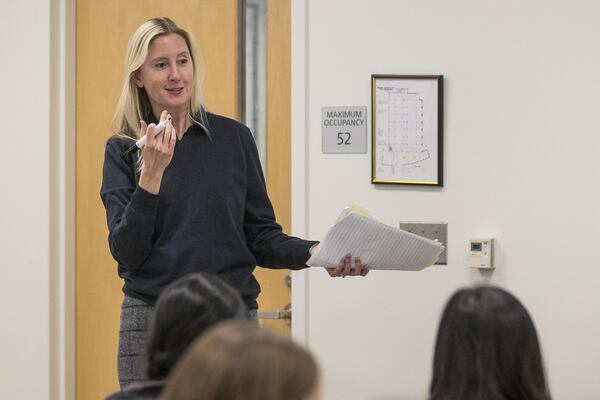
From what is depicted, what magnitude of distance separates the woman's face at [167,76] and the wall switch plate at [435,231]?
1.06m

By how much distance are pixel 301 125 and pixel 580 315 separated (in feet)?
3.73

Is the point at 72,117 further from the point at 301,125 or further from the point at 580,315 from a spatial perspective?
the point at 580,315

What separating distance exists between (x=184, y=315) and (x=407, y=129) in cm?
173

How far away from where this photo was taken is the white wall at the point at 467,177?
313cm

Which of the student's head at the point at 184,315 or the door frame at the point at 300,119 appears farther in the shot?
the door frame at the point at 300,119

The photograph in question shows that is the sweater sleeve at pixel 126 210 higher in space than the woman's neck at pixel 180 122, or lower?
lower

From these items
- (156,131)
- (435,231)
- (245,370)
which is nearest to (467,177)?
(435,231)

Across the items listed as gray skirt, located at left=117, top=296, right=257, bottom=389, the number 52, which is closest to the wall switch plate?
the number 52

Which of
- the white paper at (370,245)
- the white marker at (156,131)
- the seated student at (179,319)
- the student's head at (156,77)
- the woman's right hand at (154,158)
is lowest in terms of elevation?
the seated student at (179,319)
